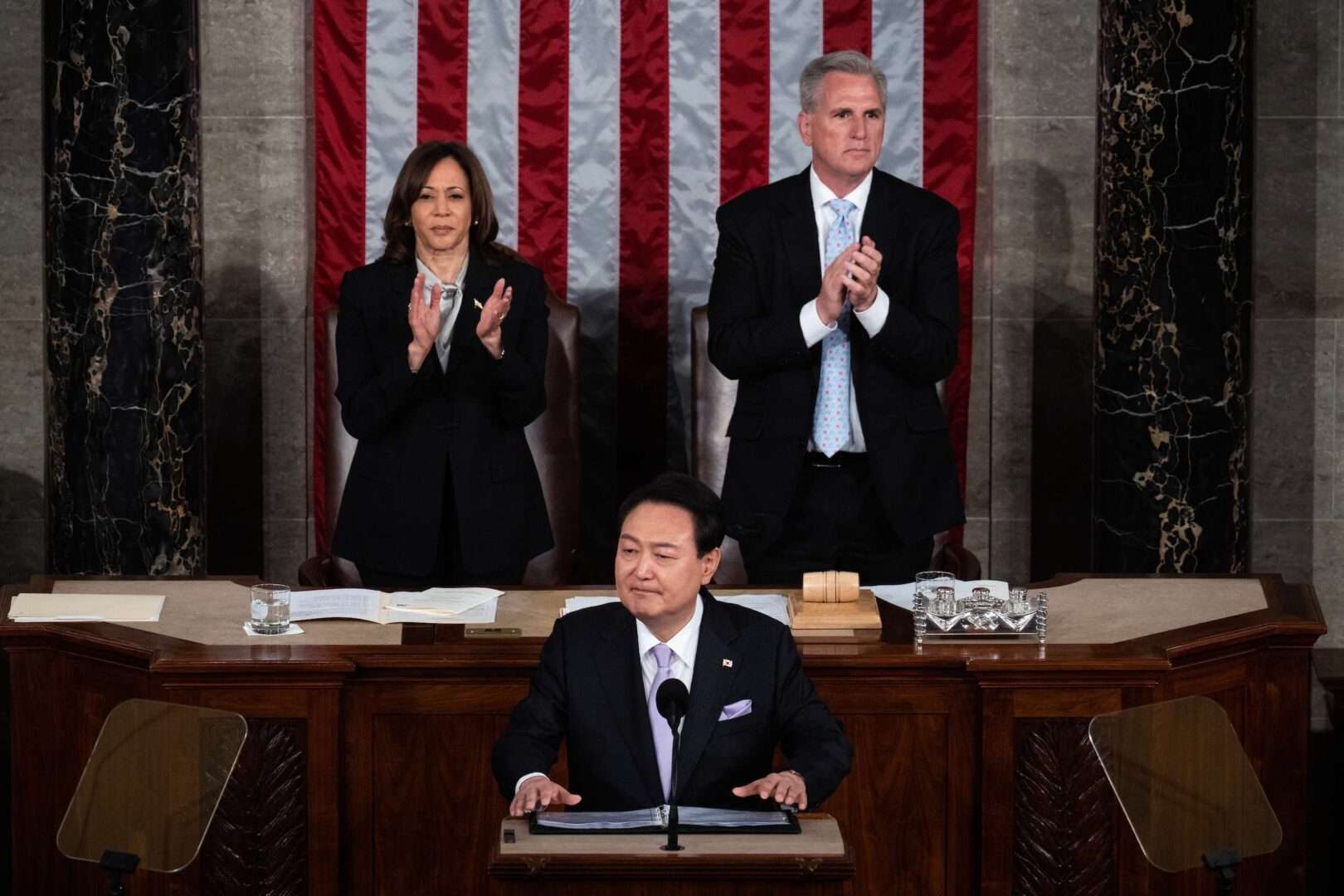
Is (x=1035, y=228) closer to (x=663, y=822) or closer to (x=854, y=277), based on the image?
(x=854, y=277)

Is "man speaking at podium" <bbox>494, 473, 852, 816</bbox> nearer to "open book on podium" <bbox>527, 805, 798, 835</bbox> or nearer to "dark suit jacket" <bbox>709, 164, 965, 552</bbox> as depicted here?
"open book on podium" <bbox>527, 805, 798, 835</bbox>

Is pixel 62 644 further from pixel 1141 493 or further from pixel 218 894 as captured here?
pixel 1141 493

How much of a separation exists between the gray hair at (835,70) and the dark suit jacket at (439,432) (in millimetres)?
900

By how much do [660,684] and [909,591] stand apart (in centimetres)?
137

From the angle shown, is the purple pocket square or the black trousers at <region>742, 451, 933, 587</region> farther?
the black trousers at <region>742, 451, 933, 587</region>

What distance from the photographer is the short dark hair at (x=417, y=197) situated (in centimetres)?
493

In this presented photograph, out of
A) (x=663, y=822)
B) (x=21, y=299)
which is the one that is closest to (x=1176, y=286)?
(x=663, y=822)

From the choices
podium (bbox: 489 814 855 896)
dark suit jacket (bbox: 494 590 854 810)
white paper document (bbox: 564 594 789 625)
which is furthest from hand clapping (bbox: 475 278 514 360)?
podium (bbox: 489 814 855 896)

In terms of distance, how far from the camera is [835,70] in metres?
4.67

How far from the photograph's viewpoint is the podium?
284cm

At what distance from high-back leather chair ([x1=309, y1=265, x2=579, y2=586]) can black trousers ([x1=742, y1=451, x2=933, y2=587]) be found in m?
1.18

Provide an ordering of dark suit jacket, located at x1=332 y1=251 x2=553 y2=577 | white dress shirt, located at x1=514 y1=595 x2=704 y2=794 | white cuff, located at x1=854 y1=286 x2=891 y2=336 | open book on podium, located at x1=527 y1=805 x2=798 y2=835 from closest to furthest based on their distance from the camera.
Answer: open book on podium, located at x1=527 y1=805 x2=798 y2=835 < white dress shirt, located at x1=514 y1=595 x2=704 y2=794 < white cuff, located at x1=854 y1=286 x2=891 y2=336 < dark suit jacket, located at x1=332 y1=251 x2=553 y2=577

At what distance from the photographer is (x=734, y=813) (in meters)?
3.05

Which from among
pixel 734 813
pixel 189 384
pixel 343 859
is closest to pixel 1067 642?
pixel 734 813
